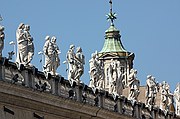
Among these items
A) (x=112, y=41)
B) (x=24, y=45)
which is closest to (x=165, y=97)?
(x=24, y=45)

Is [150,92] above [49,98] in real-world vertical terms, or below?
above

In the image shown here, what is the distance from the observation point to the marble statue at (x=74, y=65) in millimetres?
68062

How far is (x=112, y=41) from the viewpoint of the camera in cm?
12281

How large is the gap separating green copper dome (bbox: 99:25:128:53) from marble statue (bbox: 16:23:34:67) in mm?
56478

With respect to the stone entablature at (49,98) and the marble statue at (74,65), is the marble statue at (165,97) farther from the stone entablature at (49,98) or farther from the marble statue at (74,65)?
the marble statue at (74,65)

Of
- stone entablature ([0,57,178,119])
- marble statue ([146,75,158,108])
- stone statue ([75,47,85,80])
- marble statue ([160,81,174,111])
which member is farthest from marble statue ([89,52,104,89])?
marble statue ([160,81,174,111])

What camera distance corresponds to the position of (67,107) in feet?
221

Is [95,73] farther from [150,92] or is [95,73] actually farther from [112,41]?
[112,41]

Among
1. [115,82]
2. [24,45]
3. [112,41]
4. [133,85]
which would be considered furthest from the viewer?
[112,41]

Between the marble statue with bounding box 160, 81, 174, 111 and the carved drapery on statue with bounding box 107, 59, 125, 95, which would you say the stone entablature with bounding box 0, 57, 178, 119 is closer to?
the carved drapery on statue with bounding box 107, 59, 125, 95

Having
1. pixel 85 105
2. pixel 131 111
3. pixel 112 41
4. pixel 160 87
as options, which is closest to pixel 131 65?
pixel 112 41

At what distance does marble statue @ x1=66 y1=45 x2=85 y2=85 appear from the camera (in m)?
68.1

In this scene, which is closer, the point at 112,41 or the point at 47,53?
the point at 47,53

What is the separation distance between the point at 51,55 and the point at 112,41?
57.1 m
